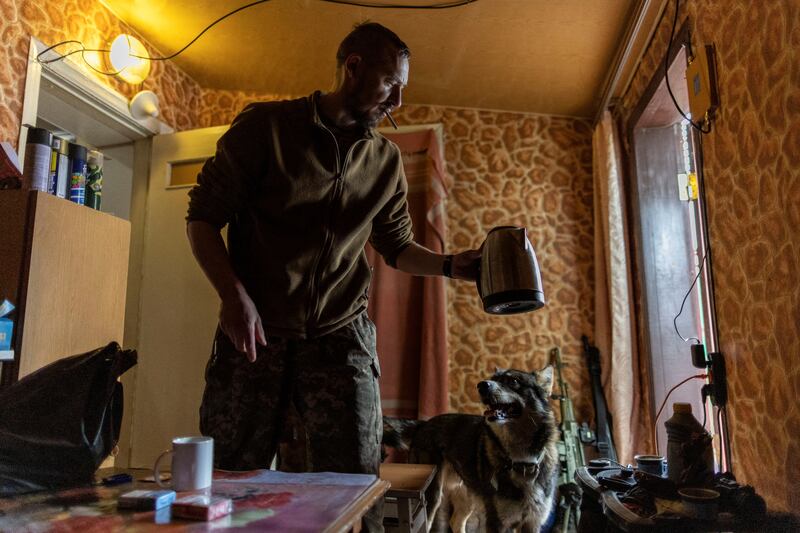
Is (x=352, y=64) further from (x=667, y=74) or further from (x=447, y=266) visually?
(x=667, y=74)

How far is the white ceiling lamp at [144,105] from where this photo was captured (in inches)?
106

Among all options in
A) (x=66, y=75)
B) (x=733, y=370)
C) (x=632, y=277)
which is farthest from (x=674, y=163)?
(x=66, y=75)

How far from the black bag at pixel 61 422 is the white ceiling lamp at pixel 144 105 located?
208 centimetres

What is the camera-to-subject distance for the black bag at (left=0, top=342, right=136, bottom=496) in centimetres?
84

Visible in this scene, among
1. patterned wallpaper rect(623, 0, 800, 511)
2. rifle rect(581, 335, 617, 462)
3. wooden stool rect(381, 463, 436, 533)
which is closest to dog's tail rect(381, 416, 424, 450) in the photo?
wooden stool rect(381, 463, 436, 533)

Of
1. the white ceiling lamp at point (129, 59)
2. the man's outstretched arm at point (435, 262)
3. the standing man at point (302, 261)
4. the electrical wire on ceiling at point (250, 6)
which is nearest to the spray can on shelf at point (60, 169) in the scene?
the electrical wire on ceiling at point (250, 6)

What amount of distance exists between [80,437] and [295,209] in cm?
59

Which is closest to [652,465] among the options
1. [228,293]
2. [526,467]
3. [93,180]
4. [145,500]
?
[526,467]

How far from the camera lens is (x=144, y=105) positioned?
272cm

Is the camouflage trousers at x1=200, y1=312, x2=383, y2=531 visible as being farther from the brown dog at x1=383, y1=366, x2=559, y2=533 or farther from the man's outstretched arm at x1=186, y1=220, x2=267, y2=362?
the brown dog at x1=383, y1=366, x2=559, y2=533

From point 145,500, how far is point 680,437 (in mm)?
1303

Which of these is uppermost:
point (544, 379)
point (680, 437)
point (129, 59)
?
point (129, 59)

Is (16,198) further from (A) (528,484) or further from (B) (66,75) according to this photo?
(A) (528,484)

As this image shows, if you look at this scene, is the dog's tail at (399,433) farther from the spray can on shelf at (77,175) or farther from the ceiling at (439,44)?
the ceiling at (439,44)
